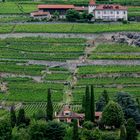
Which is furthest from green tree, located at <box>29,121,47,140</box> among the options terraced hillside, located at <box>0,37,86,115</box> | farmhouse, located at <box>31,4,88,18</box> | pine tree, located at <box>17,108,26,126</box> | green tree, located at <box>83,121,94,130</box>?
farmhouse, located at <box>31,4,88,18</box>

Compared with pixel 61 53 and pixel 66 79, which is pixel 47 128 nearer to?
pixel 66 79

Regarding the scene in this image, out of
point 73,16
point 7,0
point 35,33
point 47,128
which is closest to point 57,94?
point 47,128

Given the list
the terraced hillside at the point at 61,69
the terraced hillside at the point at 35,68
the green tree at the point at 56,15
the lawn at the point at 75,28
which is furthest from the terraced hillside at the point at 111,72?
the green tree at the point at 56,15

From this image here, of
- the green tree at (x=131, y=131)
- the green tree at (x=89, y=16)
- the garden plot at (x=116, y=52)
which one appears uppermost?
the green tree at (x=89, y=16)

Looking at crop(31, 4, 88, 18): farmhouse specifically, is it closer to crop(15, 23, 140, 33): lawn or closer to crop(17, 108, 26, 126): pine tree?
crop(15, 23, 140, 33): lawn

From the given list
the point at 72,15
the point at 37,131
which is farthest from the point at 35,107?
the point at 72,15

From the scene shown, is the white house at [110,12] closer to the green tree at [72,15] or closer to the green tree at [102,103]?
the green tree at [72,15]
